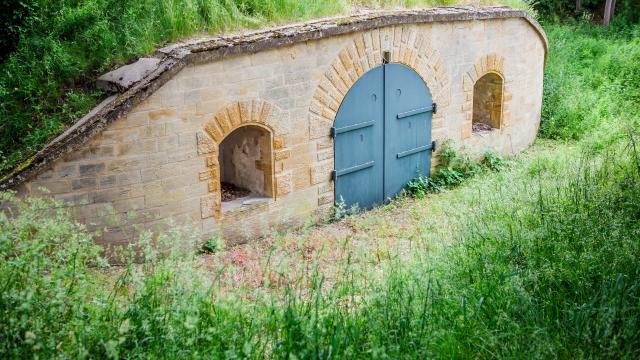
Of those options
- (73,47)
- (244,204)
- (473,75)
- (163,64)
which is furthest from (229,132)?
(473,75)

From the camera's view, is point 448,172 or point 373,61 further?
point 448,172

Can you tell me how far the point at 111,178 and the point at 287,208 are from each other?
8.35 feet

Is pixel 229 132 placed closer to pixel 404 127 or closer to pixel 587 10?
pixel 404 127

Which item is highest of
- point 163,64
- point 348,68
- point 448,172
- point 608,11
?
point 608,11

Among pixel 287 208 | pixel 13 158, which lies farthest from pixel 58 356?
pixel 287 208

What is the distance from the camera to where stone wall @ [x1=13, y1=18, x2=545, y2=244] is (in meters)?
7.75

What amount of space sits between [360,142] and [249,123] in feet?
6.53

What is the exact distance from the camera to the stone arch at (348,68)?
377 inches

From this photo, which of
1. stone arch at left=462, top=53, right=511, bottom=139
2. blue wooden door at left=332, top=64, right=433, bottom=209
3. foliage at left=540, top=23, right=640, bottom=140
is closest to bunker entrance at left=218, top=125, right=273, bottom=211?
blue wooden door at left=332, top=64, right=433, bottom=209

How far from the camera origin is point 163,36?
8.83 metres

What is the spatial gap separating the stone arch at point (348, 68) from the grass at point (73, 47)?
46.1 inches

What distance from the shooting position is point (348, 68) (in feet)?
32.0

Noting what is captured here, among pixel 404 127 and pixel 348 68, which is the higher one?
pixel 348 68

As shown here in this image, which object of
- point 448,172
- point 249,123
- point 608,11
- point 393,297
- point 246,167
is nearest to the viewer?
point 393,297
